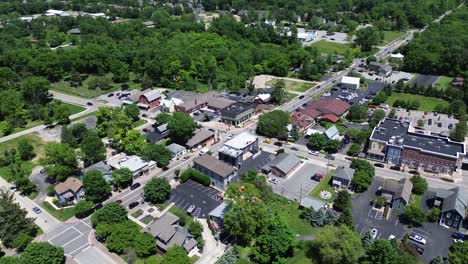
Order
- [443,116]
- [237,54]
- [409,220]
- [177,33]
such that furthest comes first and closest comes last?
1. [177,33]
2. [237,54]
3. [443,116]
4. [409,220]

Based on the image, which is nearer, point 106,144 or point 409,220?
point 409,220

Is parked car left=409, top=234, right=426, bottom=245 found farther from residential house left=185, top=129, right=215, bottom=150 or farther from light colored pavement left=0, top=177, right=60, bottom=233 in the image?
light colored pavement left=0, top=177, right=60, bottom=233

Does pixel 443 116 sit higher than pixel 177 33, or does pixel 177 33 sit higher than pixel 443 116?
pixel 177 33

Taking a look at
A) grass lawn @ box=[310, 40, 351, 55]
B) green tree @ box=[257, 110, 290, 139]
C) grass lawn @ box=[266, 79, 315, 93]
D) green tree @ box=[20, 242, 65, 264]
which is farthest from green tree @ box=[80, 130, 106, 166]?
grass lawn @ box=[310, 40, 351, 55]

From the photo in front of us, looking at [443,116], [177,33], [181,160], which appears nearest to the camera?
[181,160]

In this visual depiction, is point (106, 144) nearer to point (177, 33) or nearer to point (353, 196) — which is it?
point (353, 196)

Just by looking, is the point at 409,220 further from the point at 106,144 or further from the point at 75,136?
the point at 75,136

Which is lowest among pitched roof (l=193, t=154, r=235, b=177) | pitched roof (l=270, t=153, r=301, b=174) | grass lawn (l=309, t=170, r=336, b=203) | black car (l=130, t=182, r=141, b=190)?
grass lawn (l=309, t=170, r=336, b=203)

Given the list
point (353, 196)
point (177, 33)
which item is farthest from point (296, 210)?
point (177, 33)
